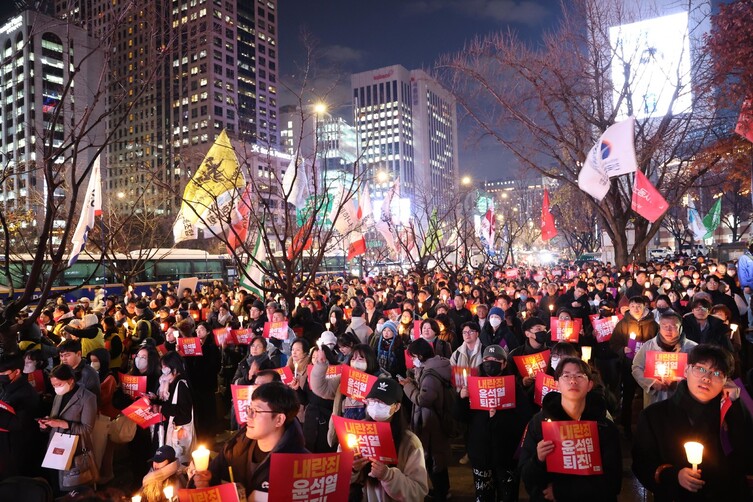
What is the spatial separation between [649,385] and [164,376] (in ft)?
17.3

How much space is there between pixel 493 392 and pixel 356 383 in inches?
51.9

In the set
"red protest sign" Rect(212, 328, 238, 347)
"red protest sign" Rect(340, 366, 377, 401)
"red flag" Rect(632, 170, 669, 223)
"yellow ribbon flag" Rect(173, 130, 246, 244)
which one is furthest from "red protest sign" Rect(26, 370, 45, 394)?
"red flag" Rect(632, 170, 669, 223)

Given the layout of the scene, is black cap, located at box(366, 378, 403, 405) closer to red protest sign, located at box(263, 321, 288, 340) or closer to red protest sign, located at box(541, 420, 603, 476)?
red protest sign, located at box(541, 420, 603, 476)

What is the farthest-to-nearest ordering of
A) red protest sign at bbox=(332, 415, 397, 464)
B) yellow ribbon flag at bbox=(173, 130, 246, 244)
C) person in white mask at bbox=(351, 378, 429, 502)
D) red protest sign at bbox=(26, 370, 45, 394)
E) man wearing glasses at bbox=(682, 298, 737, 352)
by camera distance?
1. yellow ribbon flag at bbox=(173, 130, 246, 244)
2. man wearing glasses at bbox=(682, 298, 737, 352)
3. red protest sign at bbox=(26, 370, 45, 394)
4. red protest sign at bbox=(332, 415, 397, 464)
5. person in white mask at bbox=(351, 378, 429, 502)

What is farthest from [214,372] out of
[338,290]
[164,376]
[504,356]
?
[338,290]

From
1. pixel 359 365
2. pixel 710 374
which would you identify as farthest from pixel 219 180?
pixel 710 374

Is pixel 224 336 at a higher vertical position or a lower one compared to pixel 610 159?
lower

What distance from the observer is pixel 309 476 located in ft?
9.44

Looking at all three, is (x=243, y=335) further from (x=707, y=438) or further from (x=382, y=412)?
(x=707, y=438)

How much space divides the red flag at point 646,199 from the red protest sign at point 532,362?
32.4 feet

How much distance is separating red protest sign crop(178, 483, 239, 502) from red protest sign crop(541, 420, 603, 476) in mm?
1985

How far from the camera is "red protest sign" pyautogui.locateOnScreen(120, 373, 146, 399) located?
5.76 m

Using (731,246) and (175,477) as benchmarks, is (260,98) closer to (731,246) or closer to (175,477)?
(731,246)

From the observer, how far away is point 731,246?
30.9m
